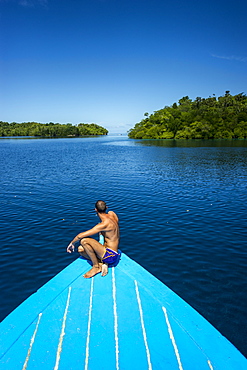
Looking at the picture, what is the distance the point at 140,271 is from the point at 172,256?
443 centimetres

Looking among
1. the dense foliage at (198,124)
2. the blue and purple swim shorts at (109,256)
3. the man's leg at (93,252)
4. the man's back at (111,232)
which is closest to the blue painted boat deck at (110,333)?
the man's leg at (93,252)

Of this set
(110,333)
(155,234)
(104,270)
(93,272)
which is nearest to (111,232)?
(104,270)

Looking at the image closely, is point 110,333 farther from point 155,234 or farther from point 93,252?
point 155,234

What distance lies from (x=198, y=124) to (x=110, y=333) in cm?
12885

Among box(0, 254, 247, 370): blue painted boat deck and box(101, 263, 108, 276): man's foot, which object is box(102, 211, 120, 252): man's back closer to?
box(101, 263, 108, 276): man's foot

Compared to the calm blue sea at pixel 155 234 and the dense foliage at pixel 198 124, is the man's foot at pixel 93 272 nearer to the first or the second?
the calm blue sea at pixel 155 234

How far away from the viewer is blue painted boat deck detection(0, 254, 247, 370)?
4582mm

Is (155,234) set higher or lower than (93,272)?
lower

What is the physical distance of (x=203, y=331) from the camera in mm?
5312

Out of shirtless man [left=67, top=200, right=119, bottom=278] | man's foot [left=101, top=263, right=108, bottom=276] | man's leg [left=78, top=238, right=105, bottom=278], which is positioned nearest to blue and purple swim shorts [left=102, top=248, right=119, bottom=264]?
shirtless man [left=67, top=200, right=119, bottom=278]

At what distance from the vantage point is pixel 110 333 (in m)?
5.22

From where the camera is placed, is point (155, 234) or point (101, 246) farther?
point (155, 234)

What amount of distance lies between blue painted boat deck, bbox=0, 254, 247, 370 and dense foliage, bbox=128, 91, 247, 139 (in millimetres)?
125236

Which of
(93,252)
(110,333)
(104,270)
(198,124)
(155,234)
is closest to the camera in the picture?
(110,333)
